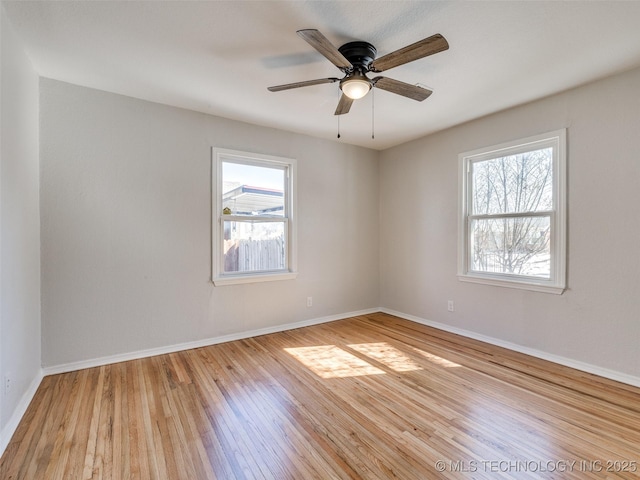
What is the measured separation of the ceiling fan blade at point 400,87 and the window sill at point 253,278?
8.25 ft

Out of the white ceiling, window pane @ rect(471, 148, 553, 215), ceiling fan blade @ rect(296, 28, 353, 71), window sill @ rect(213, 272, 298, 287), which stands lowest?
window sill @ rect(213, 272, 298, 287)

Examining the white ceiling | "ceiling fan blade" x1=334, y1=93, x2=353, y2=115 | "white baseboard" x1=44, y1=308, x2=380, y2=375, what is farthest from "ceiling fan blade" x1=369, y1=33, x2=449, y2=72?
"white baseboard" x1=44, y1=308, x2=380, y2=375

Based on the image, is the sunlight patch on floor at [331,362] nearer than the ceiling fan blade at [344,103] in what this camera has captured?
No

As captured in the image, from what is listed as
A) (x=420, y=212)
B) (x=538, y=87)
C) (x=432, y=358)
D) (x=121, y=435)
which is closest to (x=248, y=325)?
(x=121, y=435)

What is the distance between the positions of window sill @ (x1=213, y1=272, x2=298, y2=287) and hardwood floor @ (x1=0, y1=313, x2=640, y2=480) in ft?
2.67

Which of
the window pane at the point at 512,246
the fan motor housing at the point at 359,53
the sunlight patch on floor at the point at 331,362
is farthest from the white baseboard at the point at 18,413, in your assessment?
the window pane at the point at 512,246

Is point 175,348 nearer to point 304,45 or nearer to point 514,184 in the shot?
point 304,45

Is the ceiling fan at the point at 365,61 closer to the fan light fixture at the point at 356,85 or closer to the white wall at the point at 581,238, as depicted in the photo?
the fan light fixture at the point at 356,85

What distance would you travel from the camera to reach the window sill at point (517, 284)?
9.77ft

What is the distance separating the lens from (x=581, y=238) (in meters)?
2.81

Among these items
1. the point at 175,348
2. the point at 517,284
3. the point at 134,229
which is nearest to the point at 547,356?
the point at 517,284

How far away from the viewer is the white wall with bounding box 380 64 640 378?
2557 millimetres

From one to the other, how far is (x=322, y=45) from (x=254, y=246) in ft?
8.50

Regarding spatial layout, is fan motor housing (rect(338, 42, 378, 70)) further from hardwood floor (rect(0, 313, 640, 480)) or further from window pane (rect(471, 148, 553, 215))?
hardwood floor (rect(0, 313, 640, 480))
